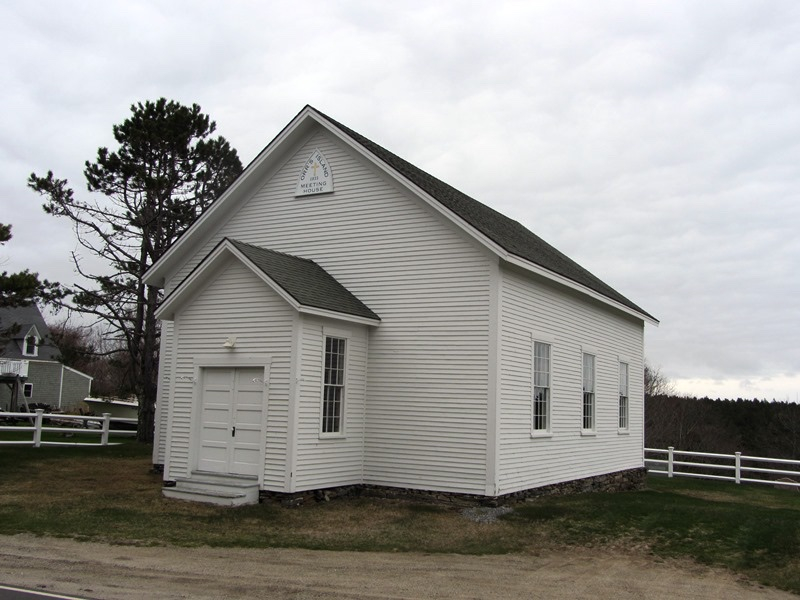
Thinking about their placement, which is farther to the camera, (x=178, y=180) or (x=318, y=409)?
(x=178, y=180)

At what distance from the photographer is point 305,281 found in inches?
586

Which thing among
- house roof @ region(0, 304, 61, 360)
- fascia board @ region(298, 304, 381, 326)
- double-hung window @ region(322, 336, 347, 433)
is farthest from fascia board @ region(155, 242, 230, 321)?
house roof @ region(0, 304, 61, 360)

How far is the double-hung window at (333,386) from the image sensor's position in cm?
1463

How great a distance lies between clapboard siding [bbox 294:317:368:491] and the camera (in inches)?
547

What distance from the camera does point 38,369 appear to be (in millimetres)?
49250

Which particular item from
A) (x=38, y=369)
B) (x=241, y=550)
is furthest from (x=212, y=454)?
(x=38, y=369)

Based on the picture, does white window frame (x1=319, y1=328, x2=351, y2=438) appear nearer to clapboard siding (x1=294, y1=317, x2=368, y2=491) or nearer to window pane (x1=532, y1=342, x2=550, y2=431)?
clapboard siding (x1=294, y1=317, x2=368, y2=491)

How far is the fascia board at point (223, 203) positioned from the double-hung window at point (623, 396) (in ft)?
36.7

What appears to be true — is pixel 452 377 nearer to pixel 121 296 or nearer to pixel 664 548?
pixel 664 548

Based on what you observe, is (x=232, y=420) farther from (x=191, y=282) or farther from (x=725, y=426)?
(x=725, y=426)

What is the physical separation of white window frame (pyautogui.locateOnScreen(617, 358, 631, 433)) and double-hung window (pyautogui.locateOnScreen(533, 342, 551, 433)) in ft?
18.1

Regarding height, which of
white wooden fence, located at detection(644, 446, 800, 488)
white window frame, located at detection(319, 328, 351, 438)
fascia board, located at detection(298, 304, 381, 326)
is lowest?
white wooden fence, located at detection(644, 446, 800, 488)

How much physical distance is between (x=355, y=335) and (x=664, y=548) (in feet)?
22.7

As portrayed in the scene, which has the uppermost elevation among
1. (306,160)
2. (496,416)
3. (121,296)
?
(306,160)
